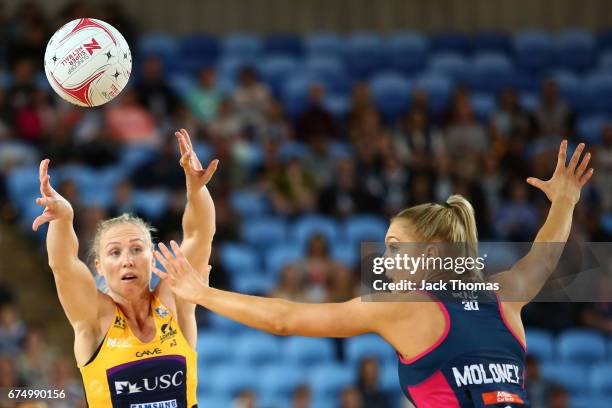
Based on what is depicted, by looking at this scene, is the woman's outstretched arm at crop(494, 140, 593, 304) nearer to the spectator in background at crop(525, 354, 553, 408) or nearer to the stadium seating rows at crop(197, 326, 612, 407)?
the stadium seating rows at crop(197, 326, 612, 407)

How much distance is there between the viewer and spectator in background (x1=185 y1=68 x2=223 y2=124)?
13.5 metres

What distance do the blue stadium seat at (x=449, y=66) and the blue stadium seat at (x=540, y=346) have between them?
4.98 meters

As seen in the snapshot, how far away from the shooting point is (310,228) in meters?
11.7

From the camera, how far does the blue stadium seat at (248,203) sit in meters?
12.0

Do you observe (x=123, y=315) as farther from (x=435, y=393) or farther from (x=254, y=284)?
(x=254, y=284)

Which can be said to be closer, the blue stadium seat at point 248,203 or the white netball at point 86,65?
the white netball at point 86,65

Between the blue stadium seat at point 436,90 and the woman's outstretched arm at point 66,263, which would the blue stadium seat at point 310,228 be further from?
the woman's outstretched arm at point 66,263

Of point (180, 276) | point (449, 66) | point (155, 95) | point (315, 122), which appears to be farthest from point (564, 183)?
point (449, 66)

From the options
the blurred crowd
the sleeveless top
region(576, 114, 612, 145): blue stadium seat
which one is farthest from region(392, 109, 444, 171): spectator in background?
the sleeveless top

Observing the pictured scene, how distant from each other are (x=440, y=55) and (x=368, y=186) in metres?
3.54

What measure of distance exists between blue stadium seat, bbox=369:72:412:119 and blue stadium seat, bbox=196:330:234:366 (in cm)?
489

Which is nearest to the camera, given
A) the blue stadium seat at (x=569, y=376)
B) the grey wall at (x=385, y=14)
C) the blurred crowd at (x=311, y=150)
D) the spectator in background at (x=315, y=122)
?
the blue stadium seat at (x=569, y=376)

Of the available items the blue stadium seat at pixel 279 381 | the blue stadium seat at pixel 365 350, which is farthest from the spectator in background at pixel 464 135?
the blue stadium seat at pixel 279 381

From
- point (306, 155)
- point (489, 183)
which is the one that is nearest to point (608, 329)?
point (489, 183)
